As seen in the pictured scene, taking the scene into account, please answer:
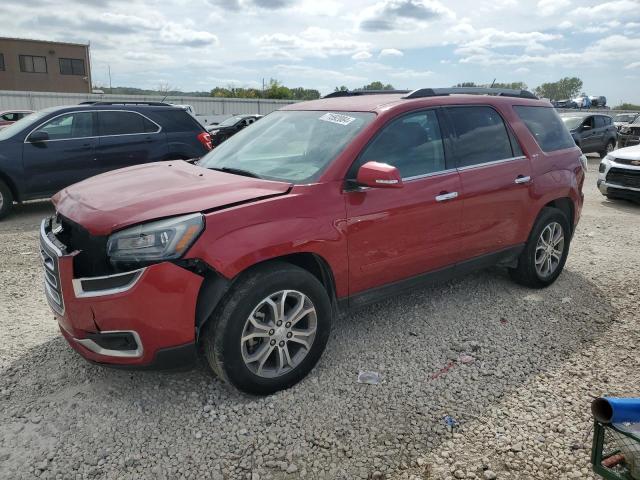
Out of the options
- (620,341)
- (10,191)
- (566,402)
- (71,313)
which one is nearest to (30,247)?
(10,191)

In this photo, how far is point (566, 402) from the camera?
307 centimetres

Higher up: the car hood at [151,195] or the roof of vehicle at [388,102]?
the roof of vehicle at [388,102]

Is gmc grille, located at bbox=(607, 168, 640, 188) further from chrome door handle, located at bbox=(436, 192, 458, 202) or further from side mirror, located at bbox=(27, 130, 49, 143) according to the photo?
side mirror, located at bbox=(27, 130, 49, 143)

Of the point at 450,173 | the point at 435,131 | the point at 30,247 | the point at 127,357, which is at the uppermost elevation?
the point at 435,131

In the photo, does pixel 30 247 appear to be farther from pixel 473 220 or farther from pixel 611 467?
pixel 611 467

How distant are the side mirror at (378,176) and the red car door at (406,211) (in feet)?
0.50

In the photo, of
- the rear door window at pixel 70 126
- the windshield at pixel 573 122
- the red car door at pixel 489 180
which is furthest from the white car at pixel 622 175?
the rear door window at pixel 70 126

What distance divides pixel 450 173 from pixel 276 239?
1.65 m

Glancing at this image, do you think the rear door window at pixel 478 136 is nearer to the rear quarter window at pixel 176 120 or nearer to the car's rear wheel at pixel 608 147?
the rear quarter window at pixel 176 120

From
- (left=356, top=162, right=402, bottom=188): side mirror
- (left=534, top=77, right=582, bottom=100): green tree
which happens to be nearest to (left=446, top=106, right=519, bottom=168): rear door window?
(left=356, top=162, right=402, bottom=188): side mirror

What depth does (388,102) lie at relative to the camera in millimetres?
3689

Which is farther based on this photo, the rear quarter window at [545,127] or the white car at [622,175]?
the white car at [622,175]

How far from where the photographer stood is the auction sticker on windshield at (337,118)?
3.59 metres

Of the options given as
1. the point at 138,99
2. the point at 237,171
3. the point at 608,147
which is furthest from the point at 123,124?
the point at 138,99
